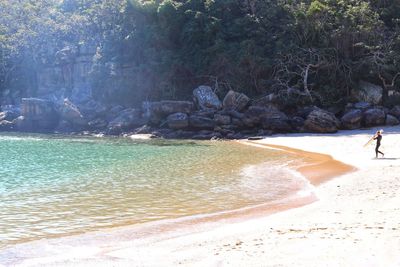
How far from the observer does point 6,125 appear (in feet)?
163

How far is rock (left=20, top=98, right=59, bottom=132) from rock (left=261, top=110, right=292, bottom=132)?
2409cm

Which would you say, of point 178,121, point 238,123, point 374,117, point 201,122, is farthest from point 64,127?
point 374,117

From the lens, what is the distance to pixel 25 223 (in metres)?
11.1

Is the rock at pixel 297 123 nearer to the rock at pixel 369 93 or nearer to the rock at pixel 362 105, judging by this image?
the rock at pixel 362 105

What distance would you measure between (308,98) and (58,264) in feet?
112

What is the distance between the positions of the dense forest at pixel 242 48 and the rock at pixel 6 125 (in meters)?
9.98

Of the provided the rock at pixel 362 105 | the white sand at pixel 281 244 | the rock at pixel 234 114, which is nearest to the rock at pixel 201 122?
the rock at pixel 234 114

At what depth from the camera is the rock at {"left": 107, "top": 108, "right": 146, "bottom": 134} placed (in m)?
42.9

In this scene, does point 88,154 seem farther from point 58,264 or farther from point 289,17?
point 289,17

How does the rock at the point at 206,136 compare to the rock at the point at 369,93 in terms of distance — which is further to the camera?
the rock at the point at 369,93

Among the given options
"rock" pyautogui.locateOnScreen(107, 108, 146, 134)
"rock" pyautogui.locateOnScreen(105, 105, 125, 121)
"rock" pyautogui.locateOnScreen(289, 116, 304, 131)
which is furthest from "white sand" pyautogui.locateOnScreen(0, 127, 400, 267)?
"rock" pyautogui.locateOnScreen(105, 105, 125, 121)

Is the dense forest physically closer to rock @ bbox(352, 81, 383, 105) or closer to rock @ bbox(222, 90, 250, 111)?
rock @ bbox(352, 81, 383, 105)

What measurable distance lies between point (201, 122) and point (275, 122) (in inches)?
252

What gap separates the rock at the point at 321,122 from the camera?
111 ft
